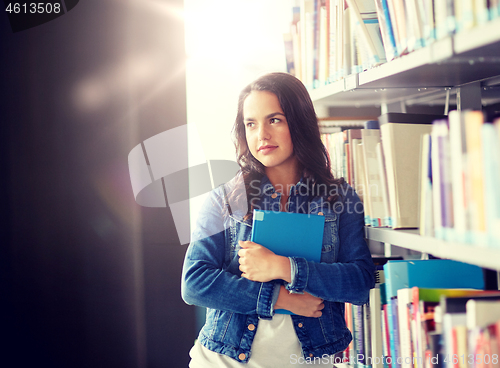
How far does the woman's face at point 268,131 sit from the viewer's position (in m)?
1.20

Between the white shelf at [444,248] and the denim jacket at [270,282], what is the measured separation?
0.41ft

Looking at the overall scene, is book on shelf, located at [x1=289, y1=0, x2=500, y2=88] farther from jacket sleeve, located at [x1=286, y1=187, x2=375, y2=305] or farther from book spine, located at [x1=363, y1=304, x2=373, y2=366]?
book spine, located at [x1=363, y1=304, x2=373, y2=366]

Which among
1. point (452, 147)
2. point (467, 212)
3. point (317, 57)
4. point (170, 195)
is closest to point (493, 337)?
point (467, 212)

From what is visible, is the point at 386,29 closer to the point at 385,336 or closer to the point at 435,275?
the point at 435,275

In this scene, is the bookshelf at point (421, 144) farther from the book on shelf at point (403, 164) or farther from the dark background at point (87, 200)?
the dark background at point (87, 200)

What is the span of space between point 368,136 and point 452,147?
1.13 ft

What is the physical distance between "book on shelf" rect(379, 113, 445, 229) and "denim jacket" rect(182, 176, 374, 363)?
20 cm

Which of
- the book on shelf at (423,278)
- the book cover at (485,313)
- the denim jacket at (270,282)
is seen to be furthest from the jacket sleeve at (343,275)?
the book cover at (485,313)

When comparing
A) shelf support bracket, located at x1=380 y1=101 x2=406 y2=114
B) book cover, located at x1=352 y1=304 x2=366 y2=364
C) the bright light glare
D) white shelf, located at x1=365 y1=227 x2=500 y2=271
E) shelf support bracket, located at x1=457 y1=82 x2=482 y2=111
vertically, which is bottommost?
book cover, located at x1=352 y1=304 x2=366 y2=364

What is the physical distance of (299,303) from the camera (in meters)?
1.07

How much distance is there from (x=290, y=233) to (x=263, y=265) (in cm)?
13

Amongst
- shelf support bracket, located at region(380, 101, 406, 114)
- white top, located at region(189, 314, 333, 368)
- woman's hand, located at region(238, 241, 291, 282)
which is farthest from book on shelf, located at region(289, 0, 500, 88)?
white top, located at region(189, 314, 333, 368)

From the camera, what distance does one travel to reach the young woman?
1051 mm

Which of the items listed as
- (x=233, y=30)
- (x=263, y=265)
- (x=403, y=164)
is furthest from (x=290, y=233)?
(x=233, y=30)
